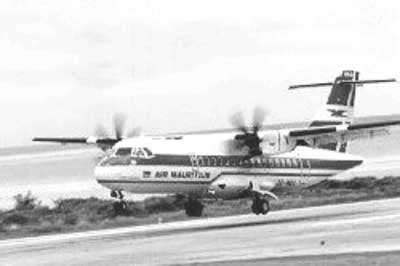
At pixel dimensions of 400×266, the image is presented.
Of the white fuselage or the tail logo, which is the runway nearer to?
the white fuselage

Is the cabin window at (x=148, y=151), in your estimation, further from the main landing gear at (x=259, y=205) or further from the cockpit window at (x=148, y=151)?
the main landing gear at (x=259, y=205)

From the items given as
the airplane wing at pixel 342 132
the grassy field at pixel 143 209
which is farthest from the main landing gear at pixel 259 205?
the grassy field at pixel 143 209

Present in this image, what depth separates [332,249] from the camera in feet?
87.0

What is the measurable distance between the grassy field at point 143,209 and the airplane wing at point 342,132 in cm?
427

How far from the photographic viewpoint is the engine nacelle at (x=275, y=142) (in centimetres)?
4291

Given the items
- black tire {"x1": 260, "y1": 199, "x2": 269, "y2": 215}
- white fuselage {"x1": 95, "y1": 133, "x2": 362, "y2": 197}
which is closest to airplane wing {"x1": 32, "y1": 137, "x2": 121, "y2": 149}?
white fuselage {"x1": 95, "y1": 133, "x2": 362, "y2": 197}

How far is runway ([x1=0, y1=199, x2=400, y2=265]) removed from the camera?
1045 inches

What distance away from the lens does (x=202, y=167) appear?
4125 centimetres

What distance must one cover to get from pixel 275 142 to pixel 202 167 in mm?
3452

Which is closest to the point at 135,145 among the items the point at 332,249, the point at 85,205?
the point at 332,249

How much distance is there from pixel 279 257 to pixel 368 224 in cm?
844

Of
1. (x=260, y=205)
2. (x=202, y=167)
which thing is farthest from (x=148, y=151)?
(x=260, y=205)

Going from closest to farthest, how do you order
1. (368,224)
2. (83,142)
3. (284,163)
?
(368,224), (284,163), (83,142)

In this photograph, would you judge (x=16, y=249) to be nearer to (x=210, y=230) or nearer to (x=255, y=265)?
(x=210, y=230)
